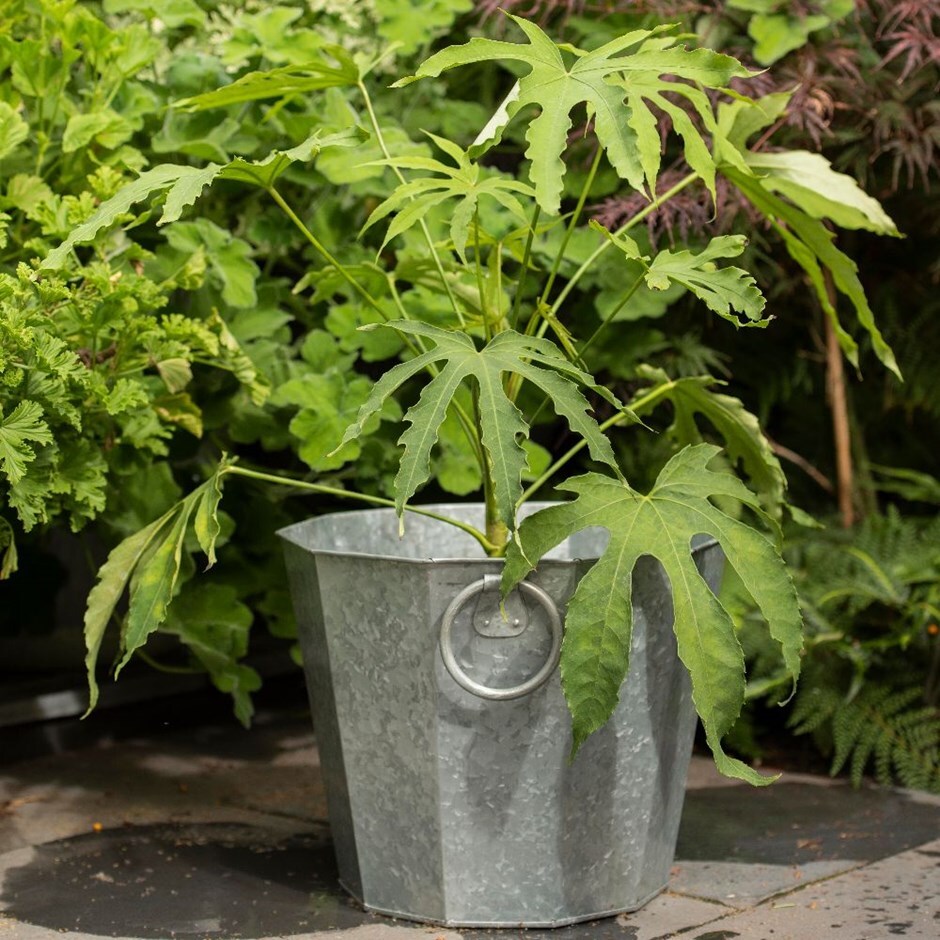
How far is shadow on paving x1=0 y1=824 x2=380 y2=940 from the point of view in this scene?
161cm

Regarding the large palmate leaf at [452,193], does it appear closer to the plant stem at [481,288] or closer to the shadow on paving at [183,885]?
the plant stem at [481,288]

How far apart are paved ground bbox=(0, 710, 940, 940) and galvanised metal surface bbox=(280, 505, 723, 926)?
59 mm

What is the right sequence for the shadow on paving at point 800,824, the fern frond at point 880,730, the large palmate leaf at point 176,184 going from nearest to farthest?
the large palmate leaf at point 176,184 → the shadow on paving at point 800,824 → the fern frond at point 880,730

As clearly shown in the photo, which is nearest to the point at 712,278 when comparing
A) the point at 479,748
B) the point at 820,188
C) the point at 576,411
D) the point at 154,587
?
the point at 576,411

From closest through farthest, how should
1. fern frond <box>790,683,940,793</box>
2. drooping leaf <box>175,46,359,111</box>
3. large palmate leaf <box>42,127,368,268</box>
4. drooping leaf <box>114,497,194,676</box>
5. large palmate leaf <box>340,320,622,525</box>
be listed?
large palmate leaf <box>340,320,622,525</box>, large palmate leaf <box>42,127,368,268</box>, drooping leaf <box>114,497,194,676</box>, drooping leaf <box>175,46,359,111</box>, fern frond <box>790,683,940,793</box>

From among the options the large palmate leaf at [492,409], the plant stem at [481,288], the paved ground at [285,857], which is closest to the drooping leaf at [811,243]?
the plant stem at [481,288]

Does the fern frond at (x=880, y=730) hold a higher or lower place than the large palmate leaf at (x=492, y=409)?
lower

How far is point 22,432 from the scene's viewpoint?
1.50 meters

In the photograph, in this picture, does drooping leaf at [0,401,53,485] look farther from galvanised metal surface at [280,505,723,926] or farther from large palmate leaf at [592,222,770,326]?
large palmate leaf at [592,222,770,326]

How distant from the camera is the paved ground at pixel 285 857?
5.23 ft

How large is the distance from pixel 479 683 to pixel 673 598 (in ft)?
0.87

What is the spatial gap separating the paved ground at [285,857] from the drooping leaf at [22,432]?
0.59 metres

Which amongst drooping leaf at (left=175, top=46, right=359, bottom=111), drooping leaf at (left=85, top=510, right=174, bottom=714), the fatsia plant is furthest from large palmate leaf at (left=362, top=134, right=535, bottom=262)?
drooping leaf at (left=85, top=510, right=174, bottom=714)

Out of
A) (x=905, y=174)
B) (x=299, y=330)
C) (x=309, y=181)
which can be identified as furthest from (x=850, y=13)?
(x=299, y=330)
